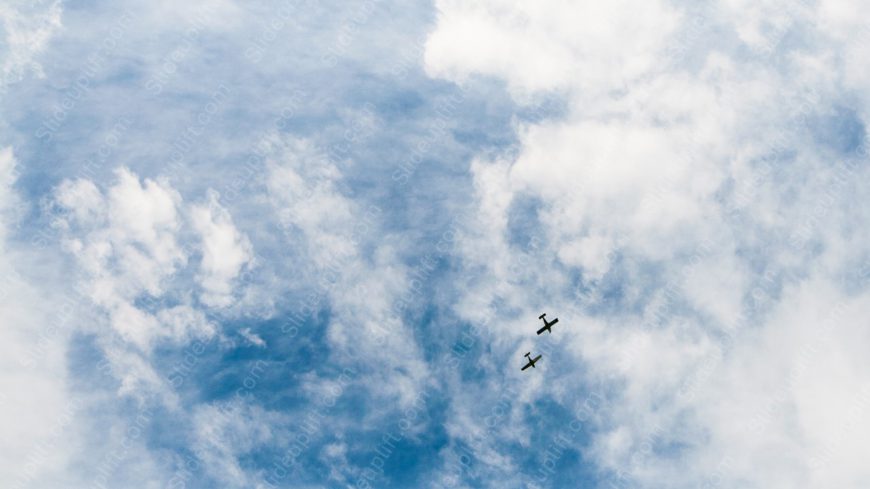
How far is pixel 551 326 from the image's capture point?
112 m

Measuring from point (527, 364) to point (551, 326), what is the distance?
8840 mm

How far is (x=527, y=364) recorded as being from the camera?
115 metres
